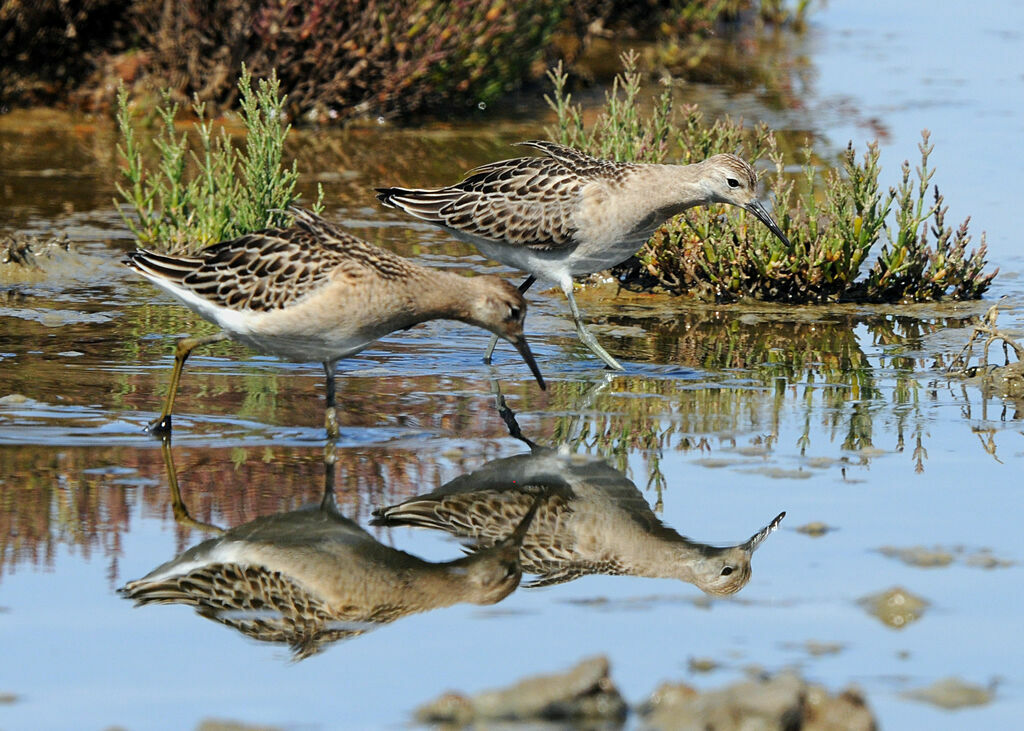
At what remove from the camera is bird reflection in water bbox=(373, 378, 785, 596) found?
6699 millimetres

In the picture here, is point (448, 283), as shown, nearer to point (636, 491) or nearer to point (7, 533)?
point (636, 491)

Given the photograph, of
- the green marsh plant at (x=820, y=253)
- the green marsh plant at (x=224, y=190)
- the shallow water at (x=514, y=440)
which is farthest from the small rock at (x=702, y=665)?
the green marsh plant at (x=820, y=253)

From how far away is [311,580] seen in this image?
6.37 meters

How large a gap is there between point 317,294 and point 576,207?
2640mm

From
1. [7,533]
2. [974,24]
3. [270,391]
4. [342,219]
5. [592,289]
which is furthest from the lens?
[974,24]

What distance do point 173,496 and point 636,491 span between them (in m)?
2.15

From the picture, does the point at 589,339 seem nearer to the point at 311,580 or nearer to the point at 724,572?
the point at 724,572

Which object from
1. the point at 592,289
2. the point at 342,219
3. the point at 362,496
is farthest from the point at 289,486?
the point at 342,219

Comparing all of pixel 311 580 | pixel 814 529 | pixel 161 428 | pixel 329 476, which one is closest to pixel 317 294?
pixel 329 476

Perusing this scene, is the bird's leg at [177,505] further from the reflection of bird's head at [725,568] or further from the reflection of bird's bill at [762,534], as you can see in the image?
the reflection of bird's bill at [762,534]

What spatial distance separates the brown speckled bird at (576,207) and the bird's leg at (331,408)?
1.92 meters

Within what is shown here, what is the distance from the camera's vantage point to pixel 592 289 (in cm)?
1227

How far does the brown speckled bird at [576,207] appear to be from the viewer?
32.4 ft

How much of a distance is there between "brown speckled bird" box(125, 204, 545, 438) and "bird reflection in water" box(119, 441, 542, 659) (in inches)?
45.9
